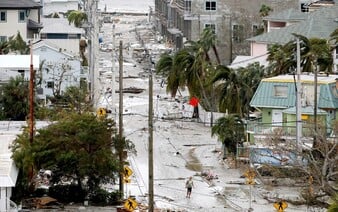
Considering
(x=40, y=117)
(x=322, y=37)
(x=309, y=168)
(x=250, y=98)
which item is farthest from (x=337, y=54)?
(x=309, y=168)

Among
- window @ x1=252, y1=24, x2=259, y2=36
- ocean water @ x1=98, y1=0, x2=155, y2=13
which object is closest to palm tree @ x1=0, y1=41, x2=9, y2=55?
window @ x1=252, y1=24, x2=259, y2=36

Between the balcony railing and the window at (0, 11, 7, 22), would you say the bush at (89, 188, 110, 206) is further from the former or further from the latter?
the window at (0, 11, 7, 22)

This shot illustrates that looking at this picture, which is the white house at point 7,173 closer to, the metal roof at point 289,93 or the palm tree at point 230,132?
the palm tree at point 230,132

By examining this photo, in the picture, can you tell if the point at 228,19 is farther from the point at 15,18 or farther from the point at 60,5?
the point at 60,5

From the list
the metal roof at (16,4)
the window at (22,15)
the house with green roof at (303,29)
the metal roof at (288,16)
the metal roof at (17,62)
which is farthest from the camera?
the metal roof at (288,16)

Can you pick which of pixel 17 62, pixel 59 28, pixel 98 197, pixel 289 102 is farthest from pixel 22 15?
pixel 98 197

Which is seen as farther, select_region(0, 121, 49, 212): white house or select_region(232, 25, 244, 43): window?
select_region(232, 25, 244, 43): window

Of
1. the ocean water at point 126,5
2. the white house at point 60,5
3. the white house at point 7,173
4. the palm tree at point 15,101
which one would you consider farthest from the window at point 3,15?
the ocean water at point 126,5
